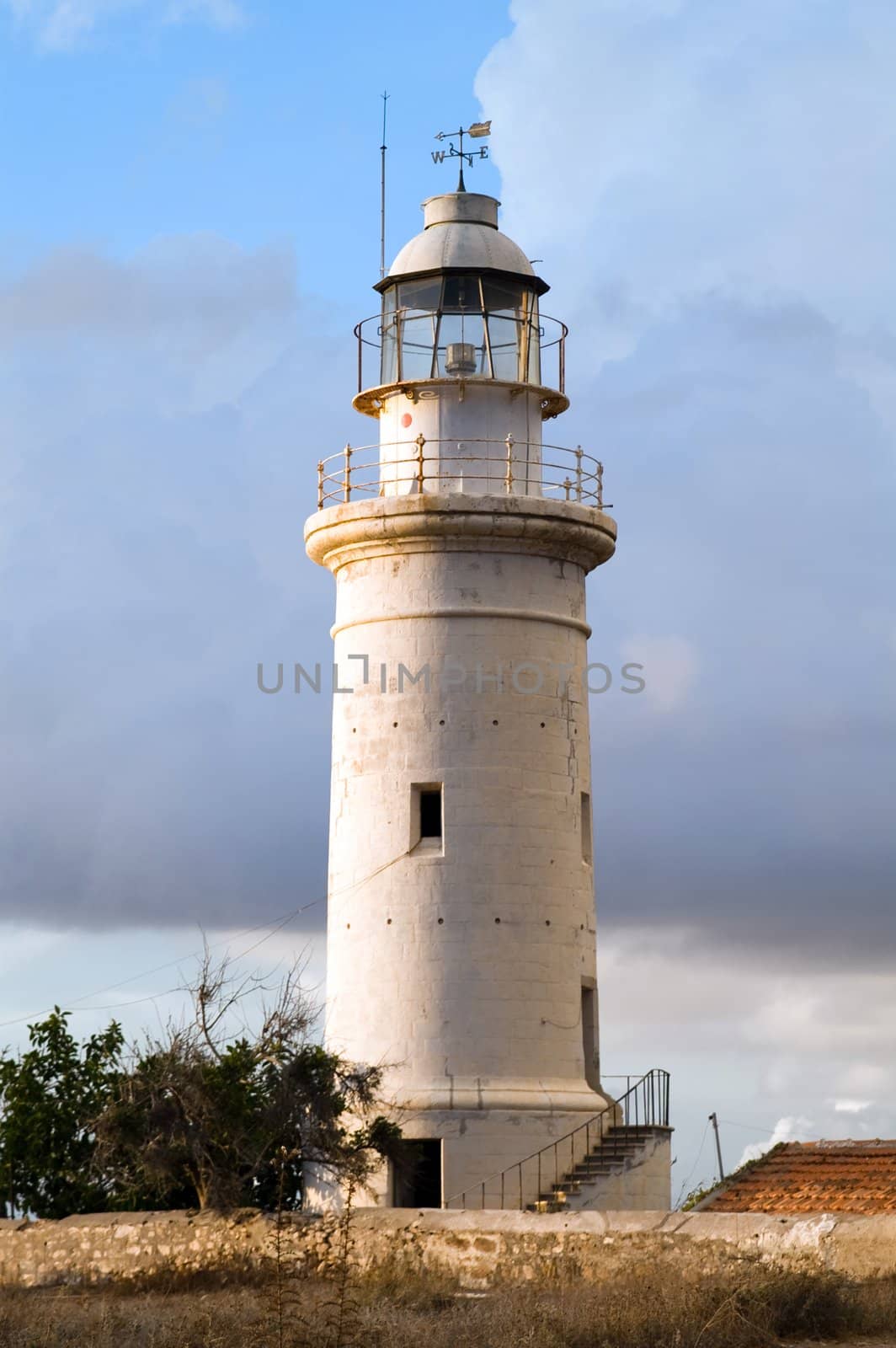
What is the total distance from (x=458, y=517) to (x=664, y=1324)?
38.1 ft

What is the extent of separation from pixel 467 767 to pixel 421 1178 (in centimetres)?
464

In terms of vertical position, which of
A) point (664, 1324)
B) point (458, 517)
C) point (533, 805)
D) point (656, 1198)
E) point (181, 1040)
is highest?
point (458, 517)

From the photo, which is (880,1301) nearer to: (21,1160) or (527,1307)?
(527,1307)

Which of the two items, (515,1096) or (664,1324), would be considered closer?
(664,1324)

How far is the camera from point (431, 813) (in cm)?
2398

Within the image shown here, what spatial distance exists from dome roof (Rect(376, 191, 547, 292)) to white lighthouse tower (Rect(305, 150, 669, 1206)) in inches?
2.2

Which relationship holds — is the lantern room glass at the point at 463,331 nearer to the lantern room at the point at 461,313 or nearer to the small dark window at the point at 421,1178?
the lantern room at the point at 461,313

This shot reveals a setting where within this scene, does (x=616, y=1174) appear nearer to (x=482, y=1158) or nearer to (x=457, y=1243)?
(x=482, y=1158)

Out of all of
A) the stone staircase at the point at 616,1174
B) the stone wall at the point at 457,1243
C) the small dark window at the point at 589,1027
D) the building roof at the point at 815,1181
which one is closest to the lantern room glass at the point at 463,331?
the small dark window at the point at 589,1027

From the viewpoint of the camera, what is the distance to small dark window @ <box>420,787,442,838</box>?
23.8 m

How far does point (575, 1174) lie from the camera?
23172mm

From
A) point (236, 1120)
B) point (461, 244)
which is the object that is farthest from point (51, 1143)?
point (461, 244)

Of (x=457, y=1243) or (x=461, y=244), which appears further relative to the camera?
(x=461, y=244)

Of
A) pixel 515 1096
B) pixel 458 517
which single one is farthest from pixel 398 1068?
pixel 458 517
